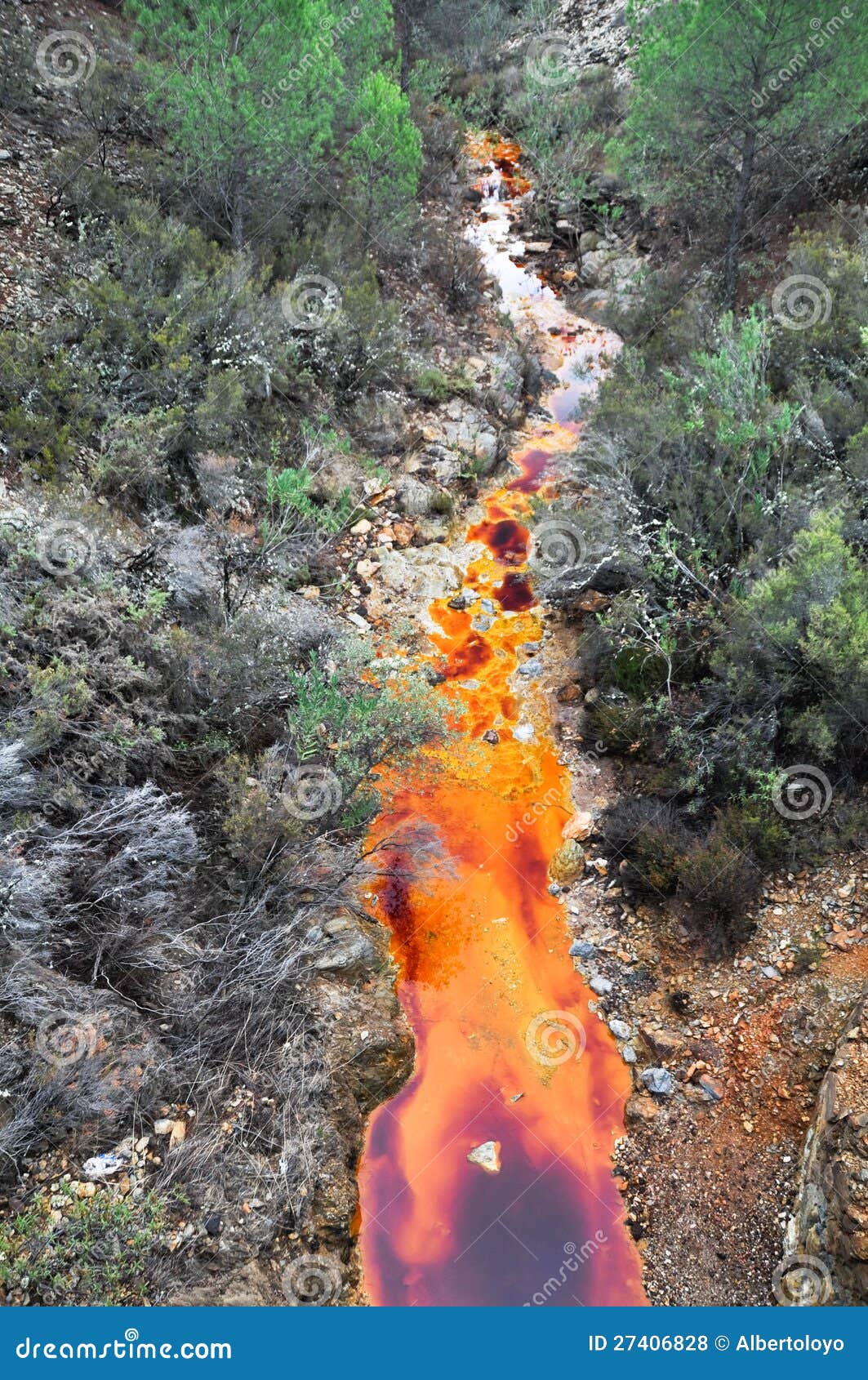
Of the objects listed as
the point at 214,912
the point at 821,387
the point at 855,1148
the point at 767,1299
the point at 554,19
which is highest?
the point at 554,19

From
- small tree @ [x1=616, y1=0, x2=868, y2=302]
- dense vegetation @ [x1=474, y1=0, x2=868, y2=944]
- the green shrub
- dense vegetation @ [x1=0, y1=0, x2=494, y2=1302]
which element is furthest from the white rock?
small tree @ [x1=616, y1=0, x2=868, y2=302]

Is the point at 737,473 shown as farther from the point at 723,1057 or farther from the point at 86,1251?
the point at 86,1251

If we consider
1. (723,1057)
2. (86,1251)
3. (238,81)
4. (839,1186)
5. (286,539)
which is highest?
(238,81)

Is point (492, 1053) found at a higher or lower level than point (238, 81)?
lower

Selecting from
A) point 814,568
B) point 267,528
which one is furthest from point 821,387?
point 267,528

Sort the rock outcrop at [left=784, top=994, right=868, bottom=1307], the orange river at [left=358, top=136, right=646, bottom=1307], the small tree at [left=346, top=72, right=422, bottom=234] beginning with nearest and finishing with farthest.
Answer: the rock outcrop at [left=784, top=994, right=868, bottom=1307], the orange river at [left=358, top=136, right=646, bottom=1307], the small tree at [left=346, top=72, right=422, bottom=234]

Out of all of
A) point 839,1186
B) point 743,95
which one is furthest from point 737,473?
point 839,1186

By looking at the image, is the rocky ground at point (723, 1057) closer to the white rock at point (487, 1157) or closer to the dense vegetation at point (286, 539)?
the dense vegetation at point (286, 539)

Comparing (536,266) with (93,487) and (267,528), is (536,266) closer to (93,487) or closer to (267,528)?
(267,528)

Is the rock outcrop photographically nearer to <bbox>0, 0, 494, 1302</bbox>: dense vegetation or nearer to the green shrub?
<bbox>0, 0, 494, 1302</bbox>: dense vegetation
